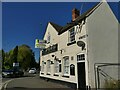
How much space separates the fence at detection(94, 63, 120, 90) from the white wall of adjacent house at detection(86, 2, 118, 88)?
216mm

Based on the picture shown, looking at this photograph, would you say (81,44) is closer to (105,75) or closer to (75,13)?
(105,75)

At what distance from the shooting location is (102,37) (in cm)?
1667

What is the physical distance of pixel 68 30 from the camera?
19.8m

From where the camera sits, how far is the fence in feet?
50.6

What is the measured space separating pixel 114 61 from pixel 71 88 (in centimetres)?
404

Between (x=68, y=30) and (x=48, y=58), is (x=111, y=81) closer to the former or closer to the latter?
(x=68, y=30)

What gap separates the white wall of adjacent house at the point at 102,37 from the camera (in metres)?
16.0

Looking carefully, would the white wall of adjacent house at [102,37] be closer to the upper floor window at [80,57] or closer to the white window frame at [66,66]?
the upper floor window at [80,57]

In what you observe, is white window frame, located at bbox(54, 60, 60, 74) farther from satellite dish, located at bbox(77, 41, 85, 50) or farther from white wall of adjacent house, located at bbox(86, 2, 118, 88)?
white wall of adjacent house, located at bbox(86, 2, 118, 88)

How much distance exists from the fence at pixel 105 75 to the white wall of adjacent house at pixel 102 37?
216 mm

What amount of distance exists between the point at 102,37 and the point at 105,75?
273 centimetres

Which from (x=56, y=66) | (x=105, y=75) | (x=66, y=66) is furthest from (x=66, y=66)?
(x=105, y=75)

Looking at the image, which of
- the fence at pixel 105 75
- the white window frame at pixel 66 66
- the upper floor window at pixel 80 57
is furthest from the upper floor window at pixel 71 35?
the fence at pixel 105 75

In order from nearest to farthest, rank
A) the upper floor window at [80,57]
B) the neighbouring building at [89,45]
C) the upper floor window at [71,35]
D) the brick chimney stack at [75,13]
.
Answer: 1. the neighbouring building at [89,45]
2. the upper floor window at [80,57]
3. the upper floor window at [71,35]
4. the brick chimney stack at [75,13]
